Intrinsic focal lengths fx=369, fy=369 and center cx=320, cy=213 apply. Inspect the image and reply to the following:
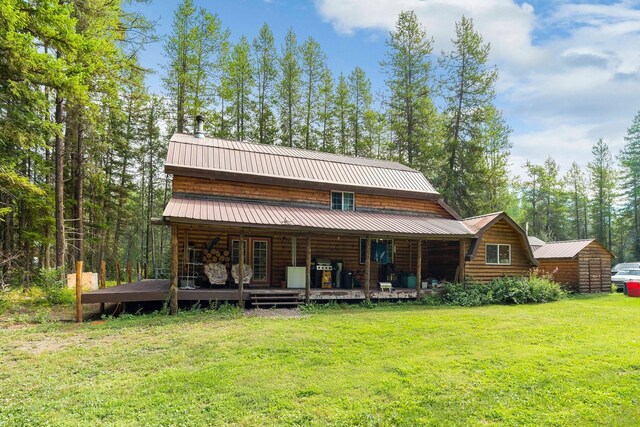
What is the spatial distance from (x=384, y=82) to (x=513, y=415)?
2666 cm

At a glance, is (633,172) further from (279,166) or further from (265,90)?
(279,166)

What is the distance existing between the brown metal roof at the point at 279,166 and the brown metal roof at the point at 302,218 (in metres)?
1.35

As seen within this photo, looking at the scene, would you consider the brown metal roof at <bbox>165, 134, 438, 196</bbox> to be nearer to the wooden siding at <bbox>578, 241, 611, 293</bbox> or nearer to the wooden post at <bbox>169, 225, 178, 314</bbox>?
the wooden post at <bbox>169, 225, 178, 314</bbox>

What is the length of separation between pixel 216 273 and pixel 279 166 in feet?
18.4

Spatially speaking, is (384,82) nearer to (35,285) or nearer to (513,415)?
(35,285)

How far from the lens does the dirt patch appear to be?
A: 1060 cm

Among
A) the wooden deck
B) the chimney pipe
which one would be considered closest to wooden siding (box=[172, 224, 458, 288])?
the wooden deck

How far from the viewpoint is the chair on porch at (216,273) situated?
1236 cm

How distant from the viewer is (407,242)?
16891mm

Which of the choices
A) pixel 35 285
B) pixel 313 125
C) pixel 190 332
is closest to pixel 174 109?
pixel 313 125

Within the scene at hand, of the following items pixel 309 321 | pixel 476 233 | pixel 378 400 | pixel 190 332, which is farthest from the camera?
pixel 476 233

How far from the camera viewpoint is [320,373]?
5.77 metres

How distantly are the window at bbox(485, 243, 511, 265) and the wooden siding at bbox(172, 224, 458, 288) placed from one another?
4.40 feet

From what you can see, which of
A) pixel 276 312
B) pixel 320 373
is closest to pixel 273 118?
pixel 276 312
